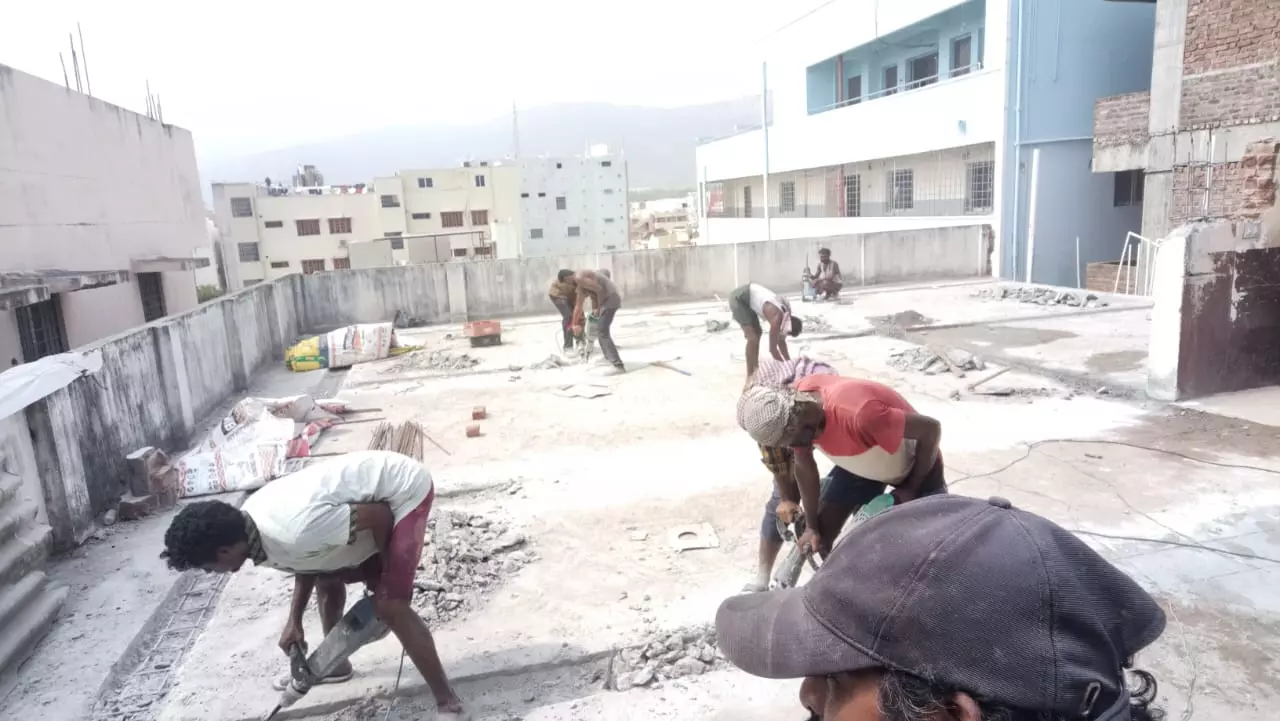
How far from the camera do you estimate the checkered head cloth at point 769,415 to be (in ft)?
9.72

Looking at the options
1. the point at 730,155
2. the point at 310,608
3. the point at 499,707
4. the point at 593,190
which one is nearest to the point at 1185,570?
the point at 499,707

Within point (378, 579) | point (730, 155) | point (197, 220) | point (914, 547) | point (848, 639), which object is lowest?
point (378, 579)

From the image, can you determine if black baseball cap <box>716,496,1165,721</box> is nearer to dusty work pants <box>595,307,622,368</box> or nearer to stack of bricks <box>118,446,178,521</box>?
stack of bricks <box>118,446,178,521</box>

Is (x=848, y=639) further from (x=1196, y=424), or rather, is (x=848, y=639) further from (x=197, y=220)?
(x=197, y=220)

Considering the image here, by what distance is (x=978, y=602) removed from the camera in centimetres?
85

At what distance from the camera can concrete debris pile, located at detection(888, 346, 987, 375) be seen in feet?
28.4

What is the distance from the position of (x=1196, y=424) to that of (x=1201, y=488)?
5.46ft

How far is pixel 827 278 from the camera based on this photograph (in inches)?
587

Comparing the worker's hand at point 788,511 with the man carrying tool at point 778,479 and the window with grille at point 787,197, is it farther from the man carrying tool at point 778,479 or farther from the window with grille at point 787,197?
the window with grille at point 787,197

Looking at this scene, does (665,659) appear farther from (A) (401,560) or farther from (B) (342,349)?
(B) (342,349)

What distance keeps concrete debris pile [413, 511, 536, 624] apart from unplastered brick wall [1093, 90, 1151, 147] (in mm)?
14655

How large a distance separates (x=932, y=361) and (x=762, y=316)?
269 centimetres

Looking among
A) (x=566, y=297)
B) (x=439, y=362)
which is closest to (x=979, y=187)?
(x=566, y=297)

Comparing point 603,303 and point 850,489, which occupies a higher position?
point 603,303
